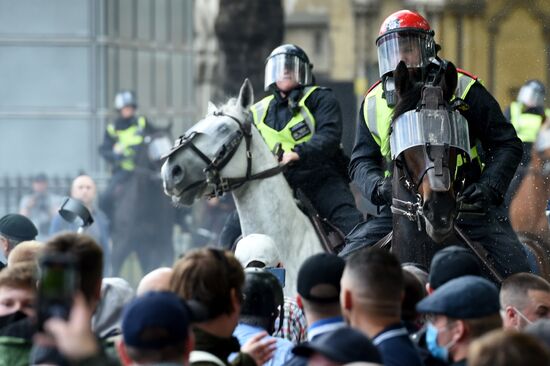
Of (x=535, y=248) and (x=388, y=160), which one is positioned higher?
(x=388, y=160)

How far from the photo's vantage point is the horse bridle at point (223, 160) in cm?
1052

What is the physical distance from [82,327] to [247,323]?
229 cm

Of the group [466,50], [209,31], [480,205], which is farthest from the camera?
[209,31]

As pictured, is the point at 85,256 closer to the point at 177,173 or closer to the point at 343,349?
the point at 343,349

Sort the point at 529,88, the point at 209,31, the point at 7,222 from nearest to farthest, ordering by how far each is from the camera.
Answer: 1. the point at 7,222
2. the point at 529,88
3. the point at 209,31

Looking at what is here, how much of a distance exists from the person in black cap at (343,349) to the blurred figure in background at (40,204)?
1589 cm

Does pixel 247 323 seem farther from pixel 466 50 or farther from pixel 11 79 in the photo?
pixel 11 79

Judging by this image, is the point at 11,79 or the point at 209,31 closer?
the point at 11,79

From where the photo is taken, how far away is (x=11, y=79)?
24.1 m

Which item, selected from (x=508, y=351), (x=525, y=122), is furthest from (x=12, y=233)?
(x=525, y=122)

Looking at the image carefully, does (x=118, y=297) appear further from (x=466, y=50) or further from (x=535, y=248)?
(x=466, y=50)

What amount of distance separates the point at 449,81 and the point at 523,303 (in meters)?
1.77

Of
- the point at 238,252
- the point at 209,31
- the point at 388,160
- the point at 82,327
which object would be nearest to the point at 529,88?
the point at 388,160

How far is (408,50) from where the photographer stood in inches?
364
